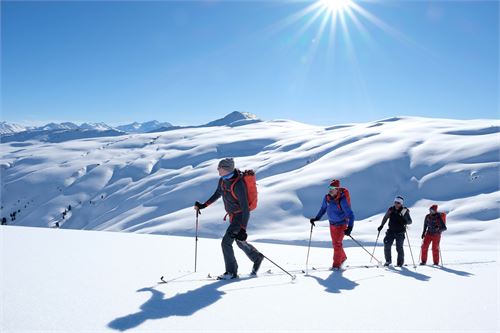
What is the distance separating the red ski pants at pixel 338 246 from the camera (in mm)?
7855

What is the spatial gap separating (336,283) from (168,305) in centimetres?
304

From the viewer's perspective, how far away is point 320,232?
3070 centimetres

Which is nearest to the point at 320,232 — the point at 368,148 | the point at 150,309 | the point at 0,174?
the point at 150,309

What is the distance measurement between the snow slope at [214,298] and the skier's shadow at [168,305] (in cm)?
1

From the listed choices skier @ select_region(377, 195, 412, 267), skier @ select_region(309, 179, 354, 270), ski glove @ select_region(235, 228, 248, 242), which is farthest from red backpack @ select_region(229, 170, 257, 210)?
skier @ select_region(377, 195, 412, 267)

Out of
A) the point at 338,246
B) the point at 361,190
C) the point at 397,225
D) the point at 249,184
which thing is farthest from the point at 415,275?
the point at 361,190

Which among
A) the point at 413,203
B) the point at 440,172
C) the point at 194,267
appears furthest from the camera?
the point at 440,172

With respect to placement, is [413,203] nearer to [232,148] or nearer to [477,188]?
[477,188]

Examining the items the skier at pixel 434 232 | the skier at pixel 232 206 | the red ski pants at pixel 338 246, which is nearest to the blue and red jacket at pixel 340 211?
the red ski pants at pixel 338 246

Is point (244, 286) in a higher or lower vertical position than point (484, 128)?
lower

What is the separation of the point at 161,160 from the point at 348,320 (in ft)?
496

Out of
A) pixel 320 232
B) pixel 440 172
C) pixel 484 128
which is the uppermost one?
pixel 484 128

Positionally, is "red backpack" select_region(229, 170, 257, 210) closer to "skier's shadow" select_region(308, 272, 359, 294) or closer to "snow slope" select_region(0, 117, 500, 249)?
"skier's shadow" select_region(308, 272, 359, 294)

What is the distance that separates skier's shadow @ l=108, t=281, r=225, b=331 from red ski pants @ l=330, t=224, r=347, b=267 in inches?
139
